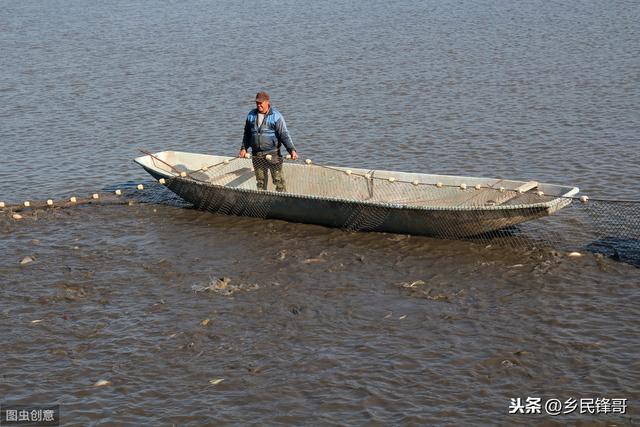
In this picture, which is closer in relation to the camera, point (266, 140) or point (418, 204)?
point (418, 204)

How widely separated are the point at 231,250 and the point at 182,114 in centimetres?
961

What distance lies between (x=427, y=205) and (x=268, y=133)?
2.78 meters

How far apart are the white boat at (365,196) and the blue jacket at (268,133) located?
74cm

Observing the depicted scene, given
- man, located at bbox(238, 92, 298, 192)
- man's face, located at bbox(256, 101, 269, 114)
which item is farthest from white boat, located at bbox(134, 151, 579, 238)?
man's face, located at bbox(256, 101, 269, 114)

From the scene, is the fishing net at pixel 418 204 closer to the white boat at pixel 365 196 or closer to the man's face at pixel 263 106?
the white boat at pixel 365 196

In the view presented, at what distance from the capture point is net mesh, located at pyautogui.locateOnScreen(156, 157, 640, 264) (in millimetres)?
13133

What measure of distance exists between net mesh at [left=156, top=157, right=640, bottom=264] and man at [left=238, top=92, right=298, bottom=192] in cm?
4

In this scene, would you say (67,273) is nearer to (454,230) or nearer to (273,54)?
(454,230)

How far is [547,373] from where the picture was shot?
9.79 metres

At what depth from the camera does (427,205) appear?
1432 cm

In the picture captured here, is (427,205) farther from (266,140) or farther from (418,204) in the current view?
(266,140)

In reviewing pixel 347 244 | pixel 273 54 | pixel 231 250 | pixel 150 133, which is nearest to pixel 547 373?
pixel 347 244

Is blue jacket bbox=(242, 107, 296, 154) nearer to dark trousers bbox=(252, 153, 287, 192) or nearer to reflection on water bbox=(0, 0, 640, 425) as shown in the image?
dark trousers bbox=(252, 153, 287, 192)

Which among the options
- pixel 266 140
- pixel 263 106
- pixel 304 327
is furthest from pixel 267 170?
pixel 304 327
